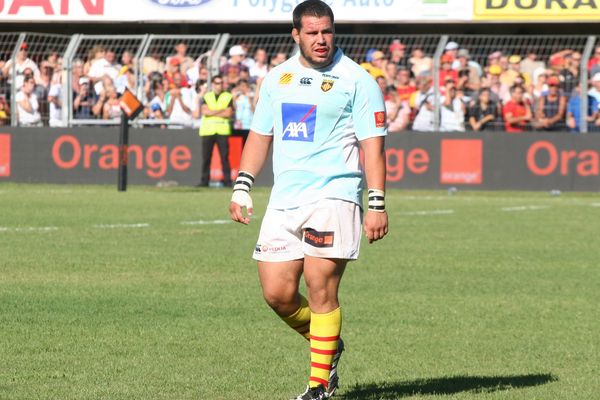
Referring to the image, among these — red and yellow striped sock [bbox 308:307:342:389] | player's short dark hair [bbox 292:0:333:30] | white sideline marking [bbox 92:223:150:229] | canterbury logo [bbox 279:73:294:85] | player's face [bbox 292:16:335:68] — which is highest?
player's short dark hair [bbox 292:0:333:30]

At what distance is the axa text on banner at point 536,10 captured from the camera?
28406mm

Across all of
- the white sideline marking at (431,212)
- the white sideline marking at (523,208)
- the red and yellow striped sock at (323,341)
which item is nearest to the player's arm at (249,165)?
the red and yellow striped sock at (323,341)

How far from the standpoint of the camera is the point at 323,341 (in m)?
6.63

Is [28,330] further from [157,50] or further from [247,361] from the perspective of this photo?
[157,50]

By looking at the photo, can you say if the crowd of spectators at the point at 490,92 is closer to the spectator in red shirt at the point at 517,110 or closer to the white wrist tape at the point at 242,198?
the spectator in red shirt at the point at 517,110

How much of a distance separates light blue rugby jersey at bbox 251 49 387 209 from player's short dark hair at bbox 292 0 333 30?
0.75 feet

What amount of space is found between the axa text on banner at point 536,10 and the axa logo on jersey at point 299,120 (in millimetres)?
22848

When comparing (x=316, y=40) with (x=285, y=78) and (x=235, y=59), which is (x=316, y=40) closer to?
(x=285, y=78)

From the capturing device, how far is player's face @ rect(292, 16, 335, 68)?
639 cm

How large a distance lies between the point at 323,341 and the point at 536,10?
916 inches

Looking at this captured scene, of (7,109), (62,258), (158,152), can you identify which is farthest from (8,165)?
(62,258)

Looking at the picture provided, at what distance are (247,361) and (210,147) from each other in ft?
60.9

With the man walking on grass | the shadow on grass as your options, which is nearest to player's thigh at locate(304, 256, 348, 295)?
the man walking on grass

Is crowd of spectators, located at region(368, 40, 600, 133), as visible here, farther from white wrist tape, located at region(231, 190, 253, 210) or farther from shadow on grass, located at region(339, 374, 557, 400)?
white wrist tape, located at region(231, 190, 253, 210)
